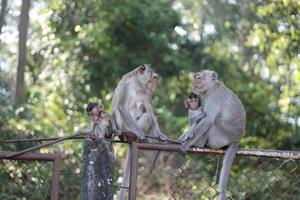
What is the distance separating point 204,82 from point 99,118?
3.89ft

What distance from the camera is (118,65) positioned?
36.7 ft

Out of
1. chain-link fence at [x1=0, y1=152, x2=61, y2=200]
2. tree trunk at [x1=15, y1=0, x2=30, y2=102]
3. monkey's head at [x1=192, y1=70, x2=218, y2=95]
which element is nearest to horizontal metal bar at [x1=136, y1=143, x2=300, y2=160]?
chain-link fence at [x1=0, y1=152, x2=61, y2=200]

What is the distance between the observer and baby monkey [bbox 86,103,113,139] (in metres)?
5.10

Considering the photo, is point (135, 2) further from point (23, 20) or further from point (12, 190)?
point (12, 190)

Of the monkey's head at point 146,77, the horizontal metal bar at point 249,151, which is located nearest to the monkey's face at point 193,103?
the monkey's head at point 146,77

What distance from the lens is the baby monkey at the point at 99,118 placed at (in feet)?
16.7

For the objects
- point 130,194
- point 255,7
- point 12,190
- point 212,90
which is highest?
point 255,7

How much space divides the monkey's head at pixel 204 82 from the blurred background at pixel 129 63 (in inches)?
138

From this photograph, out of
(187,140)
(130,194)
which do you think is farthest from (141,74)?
(130,194)

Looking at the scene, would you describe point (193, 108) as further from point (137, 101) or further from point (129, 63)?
point (129, 63)

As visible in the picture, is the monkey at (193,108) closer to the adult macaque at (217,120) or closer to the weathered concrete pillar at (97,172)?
the adult macaque at (217,120)

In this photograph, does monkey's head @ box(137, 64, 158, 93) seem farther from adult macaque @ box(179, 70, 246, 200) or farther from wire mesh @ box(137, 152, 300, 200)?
wire mesh @ box(137, 152, 300, 200)

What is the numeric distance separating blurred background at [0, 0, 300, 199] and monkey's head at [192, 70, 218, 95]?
352 centimetres

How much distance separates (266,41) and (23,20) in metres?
4.45
